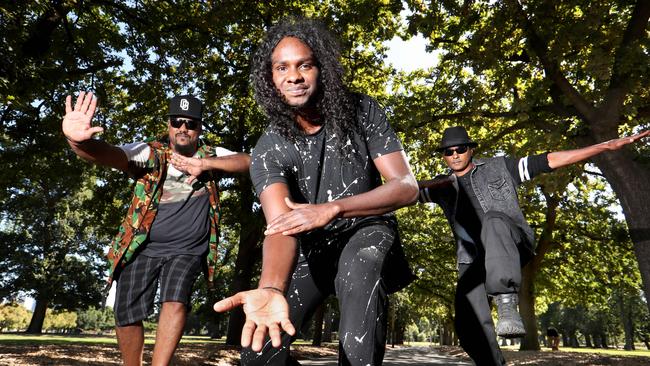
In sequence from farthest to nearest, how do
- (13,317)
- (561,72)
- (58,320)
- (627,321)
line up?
(58,320) → (627,321) → (13,317) → (561,72)

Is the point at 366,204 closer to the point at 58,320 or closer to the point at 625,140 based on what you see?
the point at 625,140

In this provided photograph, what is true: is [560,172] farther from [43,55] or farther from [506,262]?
[43,55]

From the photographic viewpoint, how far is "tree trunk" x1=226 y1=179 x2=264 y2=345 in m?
15.5

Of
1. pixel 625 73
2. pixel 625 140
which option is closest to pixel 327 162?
pixel 625 140

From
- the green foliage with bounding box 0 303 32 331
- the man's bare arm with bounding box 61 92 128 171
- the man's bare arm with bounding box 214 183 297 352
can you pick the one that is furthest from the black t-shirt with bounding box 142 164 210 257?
the green foliage with bounding box 0 303 32 331

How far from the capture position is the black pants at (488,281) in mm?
4160

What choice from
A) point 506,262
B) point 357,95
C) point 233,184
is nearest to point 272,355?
point 357,95

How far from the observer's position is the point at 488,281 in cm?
419

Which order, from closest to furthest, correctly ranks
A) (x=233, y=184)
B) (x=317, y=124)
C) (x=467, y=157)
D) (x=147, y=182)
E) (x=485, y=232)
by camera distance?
(x=317, y=124) → (x=147, y=182) → (x=485, y=232) → (x=467, y=157) → (x=233, y=184)

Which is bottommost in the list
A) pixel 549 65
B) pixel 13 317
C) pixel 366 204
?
pixel 13 317

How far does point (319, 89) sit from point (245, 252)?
52.7 feet

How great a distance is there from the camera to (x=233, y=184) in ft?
58.3

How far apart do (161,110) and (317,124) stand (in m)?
14.2

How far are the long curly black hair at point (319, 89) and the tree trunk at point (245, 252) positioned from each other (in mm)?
12701
